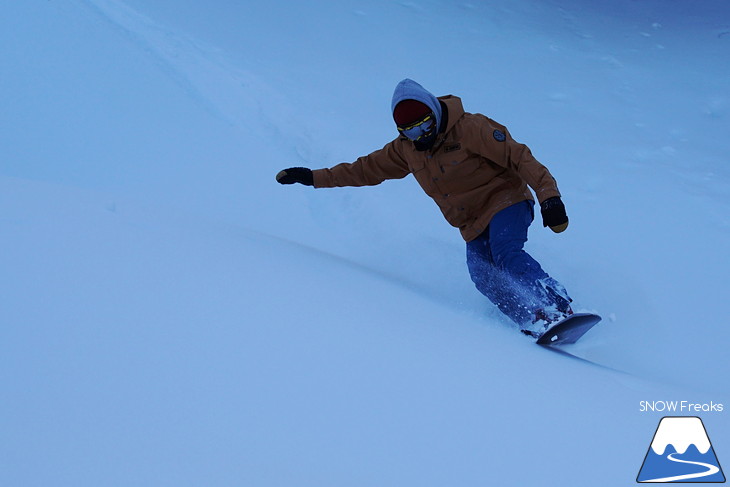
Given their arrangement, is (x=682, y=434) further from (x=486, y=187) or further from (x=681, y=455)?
(x=486, y=187)

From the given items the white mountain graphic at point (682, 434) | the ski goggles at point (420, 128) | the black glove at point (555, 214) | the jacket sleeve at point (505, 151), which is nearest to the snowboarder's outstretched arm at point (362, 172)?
the ski goggles at point (420, 128)

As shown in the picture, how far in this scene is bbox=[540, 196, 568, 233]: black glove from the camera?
200 centimetres

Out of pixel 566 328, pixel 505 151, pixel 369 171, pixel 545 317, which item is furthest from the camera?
pixel 369 171

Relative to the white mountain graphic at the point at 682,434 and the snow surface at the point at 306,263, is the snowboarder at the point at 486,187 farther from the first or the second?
the white mountain graphic at the point at 682,434

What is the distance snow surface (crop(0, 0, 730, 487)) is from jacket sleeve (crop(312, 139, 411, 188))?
0.31 meters

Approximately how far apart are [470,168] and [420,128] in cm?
25

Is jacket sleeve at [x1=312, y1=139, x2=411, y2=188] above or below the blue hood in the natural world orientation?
below

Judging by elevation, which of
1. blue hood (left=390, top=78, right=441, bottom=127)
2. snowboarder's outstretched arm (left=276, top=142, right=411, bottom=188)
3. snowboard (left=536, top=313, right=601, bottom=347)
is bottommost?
snowboard (left=536, top=313, right=601, bottom=347)

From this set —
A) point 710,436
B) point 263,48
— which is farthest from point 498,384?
point 263,48

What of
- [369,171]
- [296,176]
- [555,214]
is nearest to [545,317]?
[555,214]

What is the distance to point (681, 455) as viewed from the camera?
129 cm

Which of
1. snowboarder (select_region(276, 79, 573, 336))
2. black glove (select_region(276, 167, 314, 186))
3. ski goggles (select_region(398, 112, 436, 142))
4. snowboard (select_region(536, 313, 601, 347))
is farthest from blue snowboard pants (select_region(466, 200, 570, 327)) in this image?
black glove (select_region(276, 167, 314, 186))

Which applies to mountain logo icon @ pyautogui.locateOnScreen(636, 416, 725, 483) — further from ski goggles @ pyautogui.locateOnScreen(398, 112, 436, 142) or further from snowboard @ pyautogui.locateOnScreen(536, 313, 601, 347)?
ski goggles @ pyautogui.locateOnScreen(398, 112, 436, 142)

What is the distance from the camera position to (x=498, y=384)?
49.6 inches
